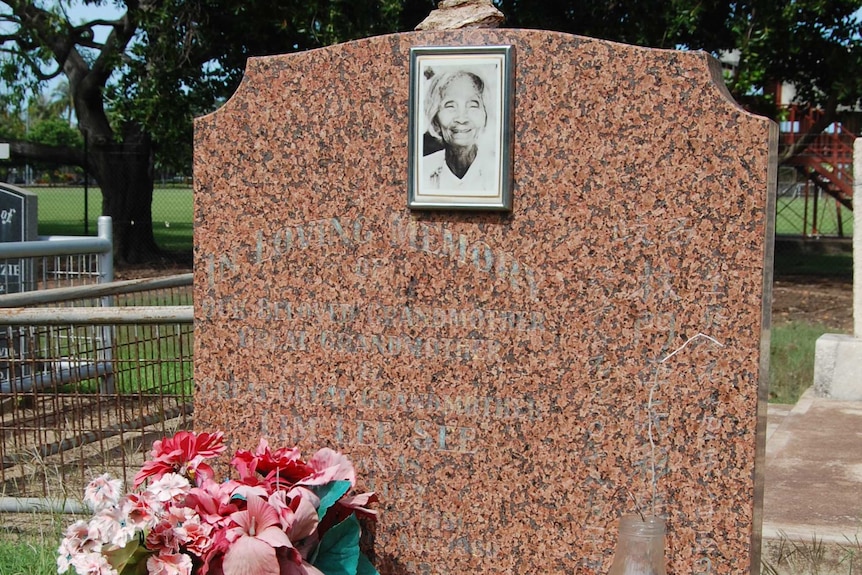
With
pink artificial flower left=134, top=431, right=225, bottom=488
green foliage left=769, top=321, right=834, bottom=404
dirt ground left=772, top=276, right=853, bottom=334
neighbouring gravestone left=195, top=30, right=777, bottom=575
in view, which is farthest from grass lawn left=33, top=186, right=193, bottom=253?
pink artificial flower left=134, top=431, right=225, bottom=488

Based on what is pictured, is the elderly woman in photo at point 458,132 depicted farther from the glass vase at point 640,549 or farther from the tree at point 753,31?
the tree at point 753,31

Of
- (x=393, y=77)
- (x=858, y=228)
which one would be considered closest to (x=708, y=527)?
(x=393, y=77)

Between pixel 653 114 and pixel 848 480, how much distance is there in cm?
264

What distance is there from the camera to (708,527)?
3.02 m

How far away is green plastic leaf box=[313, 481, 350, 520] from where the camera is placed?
2.99m

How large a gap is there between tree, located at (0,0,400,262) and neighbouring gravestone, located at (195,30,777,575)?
8549mm

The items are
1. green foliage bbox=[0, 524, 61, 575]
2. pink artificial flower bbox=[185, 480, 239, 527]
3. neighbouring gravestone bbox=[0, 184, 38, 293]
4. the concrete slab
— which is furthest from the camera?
neighbouring gravestone bbox=[0, 184, 38, 293]

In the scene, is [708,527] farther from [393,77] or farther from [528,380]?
[393,77]

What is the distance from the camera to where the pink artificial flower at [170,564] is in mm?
2834

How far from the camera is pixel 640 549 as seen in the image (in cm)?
282

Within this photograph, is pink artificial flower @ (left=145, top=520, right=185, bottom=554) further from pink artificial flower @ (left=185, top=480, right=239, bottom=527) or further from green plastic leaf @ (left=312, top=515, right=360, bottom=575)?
green plastic leaf @ (left=312, top=515, right=360, bottom=575)

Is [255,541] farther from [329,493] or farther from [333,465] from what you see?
[333,465]

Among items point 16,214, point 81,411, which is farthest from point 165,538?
point 16,214

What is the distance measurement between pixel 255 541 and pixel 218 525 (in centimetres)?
15
